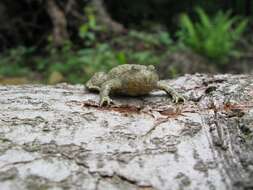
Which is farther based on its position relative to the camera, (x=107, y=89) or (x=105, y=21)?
(x=105, y=21)

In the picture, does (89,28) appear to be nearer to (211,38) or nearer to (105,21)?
(105,21)

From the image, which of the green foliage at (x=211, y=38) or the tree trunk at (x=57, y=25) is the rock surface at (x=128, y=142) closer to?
the tree trunk at (x=57, y=25)

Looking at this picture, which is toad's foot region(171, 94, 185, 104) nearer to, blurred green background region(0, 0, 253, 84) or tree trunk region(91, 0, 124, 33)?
blurred green background region(0, 0, 253, 84)

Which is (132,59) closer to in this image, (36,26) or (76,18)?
(76,18)

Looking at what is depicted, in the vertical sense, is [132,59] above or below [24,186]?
above

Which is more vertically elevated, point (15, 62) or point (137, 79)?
point (15, 62)

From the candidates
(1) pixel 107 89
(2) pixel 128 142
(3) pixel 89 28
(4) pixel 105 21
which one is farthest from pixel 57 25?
(2) pixel 128 142

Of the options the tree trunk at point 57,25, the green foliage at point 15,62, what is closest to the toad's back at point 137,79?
the green foliage at point 15,62

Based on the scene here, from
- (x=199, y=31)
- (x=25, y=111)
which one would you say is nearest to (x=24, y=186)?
(x=25, y=111)
